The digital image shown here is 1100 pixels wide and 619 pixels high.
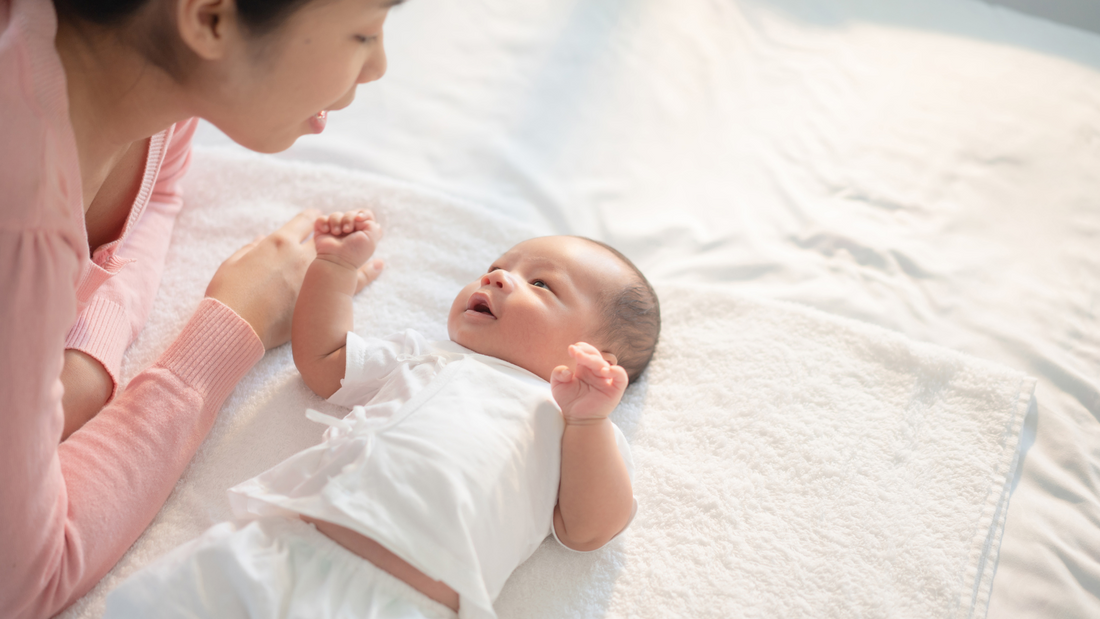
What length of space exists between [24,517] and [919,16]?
1.92 meters

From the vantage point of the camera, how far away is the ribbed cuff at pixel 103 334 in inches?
39.2

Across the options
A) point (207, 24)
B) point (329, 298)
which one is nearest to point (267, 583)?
point (329, 298)

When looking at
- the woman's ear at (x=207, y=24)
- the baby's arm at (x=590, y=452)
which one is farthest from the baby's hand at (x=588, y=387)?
the woman's ear at (x=207, y=24)

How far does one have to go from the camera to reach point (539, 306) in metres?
1.04

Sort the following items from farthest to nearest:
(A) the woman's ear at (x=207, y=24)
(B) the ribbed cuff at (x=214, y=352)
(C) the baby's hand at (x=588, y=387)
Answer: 1. (B) the ribbed cuff at (x=214, y=352)
2. (C) the baby's hand at (x=588, y=387)
3. (A) the woman's ear at (x=207, y=24)

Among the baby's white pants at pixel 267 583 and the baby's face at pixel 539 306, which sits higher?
the baby's face at pixel 539 306

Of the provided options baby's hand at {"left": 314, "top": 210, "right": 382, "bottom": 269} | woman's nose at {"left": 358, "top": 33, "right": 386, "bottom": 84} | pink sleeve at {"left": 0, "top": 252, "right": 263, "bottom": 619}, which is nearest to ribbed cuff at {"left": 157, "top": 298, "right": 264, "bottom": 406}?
pink sleeve at {"left": 0, "top": 252, "right": 263, "bottom": 619}

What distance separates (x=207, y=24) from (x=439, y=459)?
498mm

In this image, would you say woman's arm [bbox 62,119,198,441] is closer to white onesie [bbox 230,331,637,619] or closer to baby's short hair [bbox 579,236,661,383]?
white onesie [bbox 230,331,637,619]

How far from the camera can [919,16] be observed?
5.72 ft

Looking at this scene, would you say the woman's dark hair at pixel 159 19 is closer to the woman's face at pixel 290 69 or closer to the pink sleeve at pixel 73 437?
the woman's face at pixel 290 69

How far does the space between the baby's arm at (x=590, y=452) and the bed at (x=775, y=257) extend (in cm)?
→ 7

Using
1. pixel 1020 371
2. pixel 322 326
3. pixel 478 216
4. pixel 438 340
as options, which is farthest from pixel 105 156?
pixel 1020 371

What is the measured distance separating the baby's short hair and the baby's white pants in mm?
427
